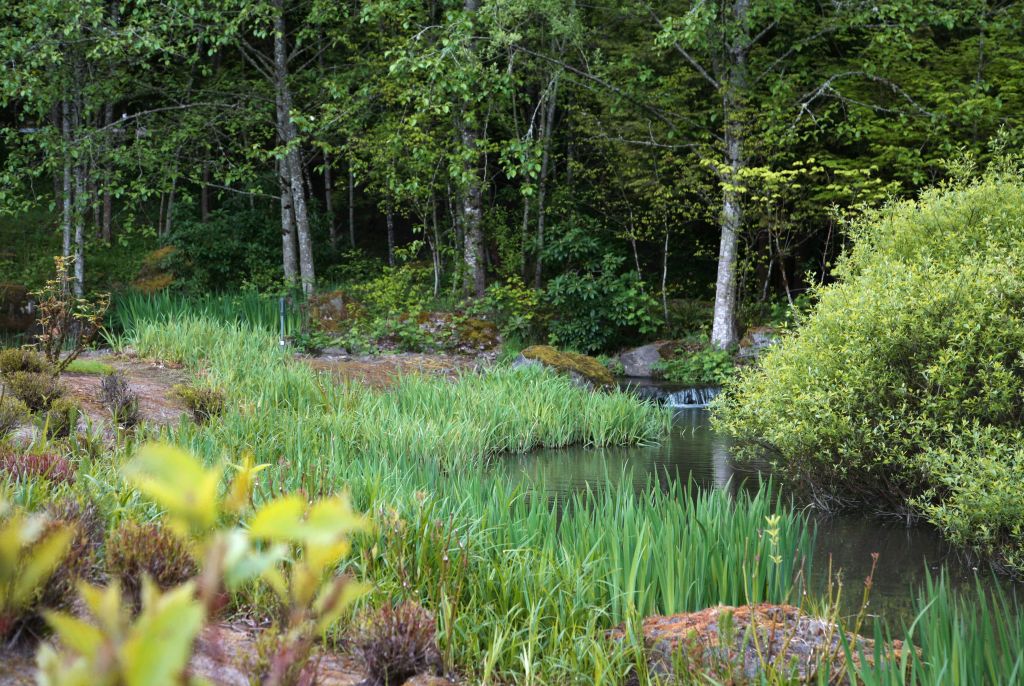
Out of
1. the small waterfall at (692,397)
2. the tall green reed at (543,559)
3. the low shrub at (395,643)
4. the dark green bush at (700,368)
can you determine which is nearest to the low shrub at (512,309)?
the dark green bush at (700,368)

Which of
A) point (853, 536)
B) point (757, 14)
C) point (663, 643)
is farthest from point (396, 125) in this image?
point (663, 643)

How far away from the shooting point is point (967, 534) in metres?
5.43

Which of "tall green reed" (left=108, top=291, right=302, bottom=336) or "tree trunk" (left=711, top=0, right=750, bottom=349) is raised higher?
"tree trunk" (left=711, top=0, right=750, bottom=349)

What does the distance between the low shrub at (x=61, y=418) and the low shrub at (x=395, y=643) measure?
3758mm

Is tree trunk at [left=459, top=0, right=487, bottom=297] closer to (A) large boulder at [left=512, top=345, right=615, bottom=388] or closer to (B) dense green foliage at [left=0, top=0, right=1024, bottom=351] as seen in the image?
(B) dense green foliage at [left=0, top=0, right=1024, bottom=351]

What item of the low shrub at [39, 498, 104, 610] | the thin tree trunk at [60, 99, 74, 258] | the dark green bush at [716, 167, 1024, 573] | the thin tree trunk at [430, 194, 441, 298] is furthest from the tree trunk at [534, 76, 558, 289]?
the low shrub at [39, 498, 104, 610]

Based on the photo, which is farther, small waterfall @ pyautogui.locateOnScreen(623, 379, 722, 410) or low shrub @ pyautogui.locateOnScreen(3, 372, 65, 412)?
small waterfall @ pyautogui.locateOnScreen(623, 379, 722, 410)

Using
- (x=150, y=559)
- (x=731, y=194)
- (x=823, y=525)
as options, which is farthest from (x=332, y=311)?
(x=150, y=559)

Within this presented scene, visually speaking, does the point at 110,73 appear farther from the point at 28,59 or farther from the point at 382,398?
the point at 382,398

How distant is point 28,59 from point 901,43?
12.7 meters

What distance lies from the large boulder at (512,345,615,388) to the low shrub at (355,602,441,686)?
360 inches

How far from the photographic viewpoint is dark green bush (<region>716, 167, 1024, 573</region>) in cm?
550

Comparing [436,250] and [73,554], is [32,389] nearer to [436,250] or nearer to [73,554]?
[73,554]

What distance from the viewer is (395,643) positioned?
2.74 metres
